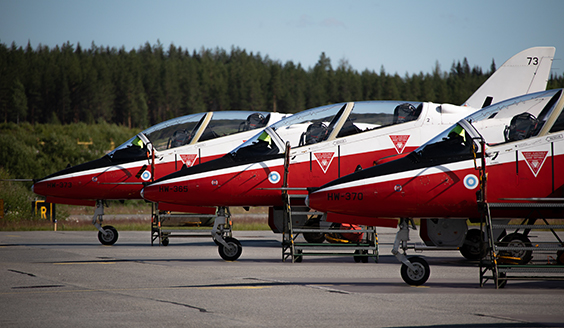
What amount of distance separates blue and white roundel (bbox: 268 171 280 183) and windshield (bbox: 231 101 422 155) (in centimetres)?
57

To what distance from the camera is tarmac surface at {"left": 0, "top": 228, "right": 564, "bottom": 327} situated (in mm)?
6828

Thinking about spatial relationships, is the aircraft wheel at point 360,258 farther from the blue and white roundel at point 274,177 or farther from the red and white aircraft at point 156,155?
the red and white aircraft at point 156,155

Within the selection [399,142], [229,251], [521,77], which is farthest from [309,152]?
[521,77]

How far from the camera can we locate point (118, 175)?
16.7m

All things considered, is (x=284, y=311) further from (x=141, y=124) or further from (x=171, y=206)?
(x=141, y=124)

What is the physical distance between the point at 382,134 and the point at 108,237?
903 cm

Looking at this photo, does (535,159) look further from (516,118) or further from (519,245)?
(519,245)

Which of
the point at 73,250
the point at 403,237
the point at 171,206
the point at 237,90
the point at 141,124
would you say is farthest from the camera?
the point at 237,90

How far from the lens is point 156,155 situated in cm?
1667

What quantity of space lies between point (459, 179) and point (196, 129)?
8.71 m

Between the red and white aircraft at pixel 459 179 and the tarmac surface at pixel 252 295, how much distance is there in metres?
1.22

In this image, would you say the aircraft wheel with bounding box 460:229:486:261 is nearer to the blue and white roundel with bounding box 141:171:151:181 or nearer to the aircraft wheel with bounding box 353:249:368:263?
the aircraft wheel with bounding box 353:249:368:263

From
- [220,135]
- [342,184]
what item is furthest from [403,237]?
[220,135]

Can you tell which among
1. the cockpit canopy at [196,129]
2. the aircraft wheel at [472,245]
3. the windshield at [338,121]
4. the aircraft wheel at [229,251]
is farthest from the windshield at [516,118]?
the cockpit canopy at [196,129]
